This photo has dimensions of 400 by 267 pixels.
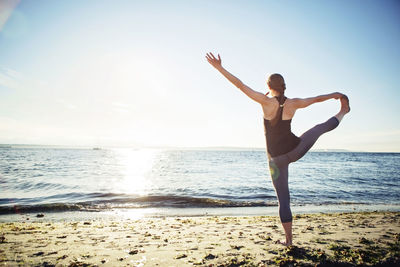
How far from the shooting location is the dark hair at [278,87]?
3362mm

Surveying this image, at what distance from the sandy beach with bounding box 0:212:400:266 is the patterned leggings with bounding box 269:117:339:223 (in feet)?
3.32

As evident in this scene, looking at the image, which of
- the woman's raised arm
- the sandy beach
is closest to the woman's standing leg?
the sandy beach

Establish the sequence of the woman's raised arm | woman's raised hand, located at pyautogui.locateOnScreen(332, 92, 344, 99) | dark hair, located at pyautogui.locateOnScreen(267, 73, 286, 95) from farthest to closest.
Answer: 1. woman's raised hand, located at pyautogui.locateOnScreen(332, 92, 344, 99)
2. dark hair, located at pyautogui.locateOnScreen(267, 73, 286, 95)
3. the woman's raised arm

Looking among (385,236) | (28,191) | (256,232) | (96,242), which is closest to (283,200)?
(256,232)

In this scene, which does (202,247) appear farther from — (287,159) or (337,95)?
(337,95)

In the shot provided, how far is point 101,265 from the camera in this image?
12.5 feet

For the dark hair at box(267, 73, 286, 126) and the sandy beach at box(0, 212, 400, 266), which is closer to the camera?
the dark hair at box(267, 73, 286, 126)

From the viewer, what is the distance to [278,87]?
3.42 m

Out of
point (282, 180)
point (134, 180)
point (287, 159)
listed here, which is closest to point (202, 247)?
point (282, 180)

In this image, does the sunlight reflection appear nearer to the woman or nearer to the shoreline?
the shoreline

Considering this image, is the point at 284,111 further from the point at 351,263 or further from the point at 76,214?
the point at 76,214

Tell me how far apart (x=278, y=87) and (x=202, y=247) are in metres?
3.65

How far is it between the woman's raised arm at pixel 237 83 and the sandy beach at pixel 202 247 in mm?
2714

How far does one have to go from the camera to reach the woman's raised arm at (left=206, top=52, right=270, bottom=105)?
3.09m
